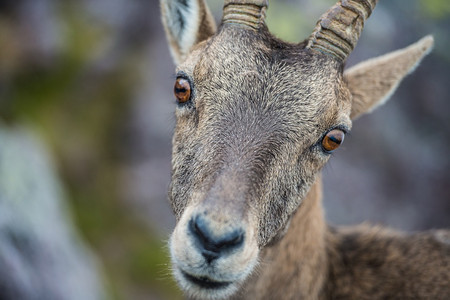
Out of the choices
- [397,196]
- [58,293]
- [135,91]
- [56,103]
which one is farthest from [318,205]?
[56,103]

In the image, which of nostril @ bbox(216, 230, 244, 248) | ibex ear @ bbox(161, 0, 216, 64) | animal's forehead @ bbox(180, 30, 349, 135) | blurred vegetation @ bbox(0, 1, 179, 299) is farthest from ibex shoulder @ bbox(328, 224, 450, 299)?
blurred vegetation @ bbox(0, 1, 179, 299)

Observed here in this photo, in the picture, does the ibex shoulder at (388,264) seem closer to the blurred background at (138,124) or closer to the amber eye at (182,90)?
the amber eye at (182,90)

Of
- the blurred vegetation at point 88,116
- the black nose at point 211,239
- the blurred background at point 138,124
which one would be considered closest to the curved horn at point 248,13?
the black nose at point 211,239

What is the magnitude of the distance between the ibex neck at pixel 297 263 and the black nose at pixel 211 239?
1.52 m

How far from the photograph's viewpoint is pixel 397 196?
11.1 m

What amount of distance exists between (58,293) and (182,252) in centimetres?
417

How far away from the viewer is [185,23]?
5719mm

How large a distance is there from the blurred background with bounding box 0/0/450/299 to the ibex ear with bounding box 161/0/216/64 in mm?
4867

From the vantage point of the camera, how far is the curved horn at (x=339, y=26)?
468cm

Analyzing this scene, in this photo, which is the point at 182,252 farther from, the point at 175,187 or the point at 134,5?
the point at 134,5

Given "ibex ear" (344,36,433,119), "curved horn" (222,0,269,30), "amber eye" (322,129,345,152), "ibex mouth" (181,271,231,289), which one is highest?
"curved horn" (222,0,269,30)

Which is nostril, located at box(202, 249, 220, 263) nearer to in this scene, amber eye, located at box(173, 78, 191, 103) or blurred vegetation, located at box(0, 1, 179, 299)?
amber eye, located at box(173, 78, 191, 103)

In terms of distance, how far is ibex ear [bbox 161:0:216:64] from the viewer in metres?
5.50

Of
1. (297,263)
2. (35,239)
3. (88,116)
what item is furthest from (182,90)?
(88,116)
